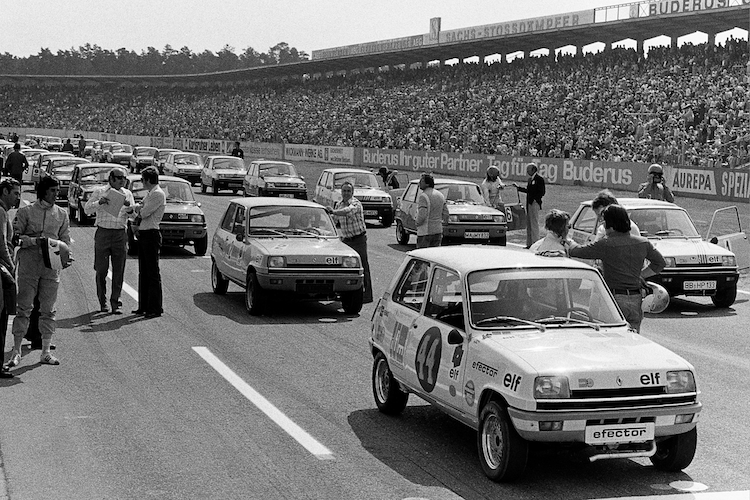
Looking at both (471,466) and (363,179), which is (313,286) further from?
(363,179)

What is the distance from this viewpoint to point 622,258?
8.83 metres

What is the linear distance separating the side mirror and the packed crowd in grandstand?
2845cm

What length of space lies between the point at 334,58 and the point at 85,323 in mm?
66392

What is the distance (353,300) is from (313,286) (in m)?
0.67

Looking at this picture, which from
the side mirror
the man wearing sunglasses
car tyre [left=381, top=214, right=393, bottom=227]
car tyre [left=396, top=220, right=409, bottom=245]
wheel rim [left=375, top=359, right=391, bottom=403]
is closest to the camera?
the side mirror

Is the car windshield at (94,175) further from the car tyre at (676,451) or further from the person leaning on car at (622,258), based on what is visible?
the car tyre at (676,451)

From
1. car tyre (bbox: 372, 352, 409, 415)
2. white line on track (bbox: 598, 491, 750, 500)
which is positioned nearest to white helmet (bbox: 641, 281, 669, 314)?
car tyre (bbox: 372, 352, 409, 415)

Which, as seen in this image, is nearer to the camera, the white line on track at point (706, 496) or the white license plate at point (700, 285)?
the white line on track at point (706, 496)

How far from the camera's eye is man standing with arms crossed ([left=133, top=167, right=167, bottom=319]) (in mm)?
13828

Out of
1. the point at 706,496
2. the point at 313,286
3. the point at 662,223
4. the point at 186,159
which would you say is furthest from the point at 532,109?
the point at 706,496

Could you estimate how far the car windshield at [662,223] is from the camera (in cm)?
1595

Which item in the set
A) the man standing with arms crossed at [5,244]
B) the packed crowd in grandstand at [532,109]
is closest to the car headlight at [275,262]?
the man standing with arms crossed at [5,244]

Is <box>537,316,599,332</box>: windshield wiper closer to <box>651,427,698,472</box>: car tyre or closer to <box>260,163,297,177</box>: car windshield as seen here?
<box>651,427,698,472</box>: car tyre

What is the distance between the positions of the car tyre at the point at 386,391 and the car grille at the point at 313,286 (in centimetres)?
516
